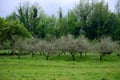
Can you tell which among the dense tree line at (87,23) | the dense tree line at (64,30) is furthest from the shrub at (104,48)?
the dense tree line at (87,23)

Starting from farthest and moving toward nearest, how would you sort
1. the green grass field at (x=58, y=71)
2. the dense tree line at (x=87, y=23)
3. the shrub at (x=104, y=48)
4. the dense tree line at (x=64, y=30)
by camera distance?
the dense tree line at (x=87, y=23)
the dense tree line at (x=64, y=30)
the shrub at (x=104, y=48)
the green grass field at (x=58, y=71)

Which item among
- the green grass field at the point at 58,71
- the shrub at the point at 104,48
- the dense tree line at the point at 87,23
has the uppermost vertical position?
the dense tree line at the point at 87,23

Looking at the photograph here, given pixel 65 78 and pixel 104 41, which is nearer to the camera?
pixel 65 78

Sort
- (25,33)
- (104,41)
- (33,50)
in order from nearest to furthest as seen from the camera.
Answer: (104,41), (33,50), (25,33)

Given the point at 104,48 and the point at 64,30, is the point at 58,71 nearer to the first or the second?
the point at 104,48

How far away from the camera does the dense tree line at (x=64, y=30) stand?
62.2 metres

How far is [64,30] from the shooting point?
93.3 meters

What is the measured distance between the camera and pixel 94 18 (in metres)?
89.4

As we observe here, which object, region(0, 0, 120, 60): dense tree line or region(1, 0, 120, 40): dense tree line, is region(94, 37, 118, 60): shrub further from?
region(1, 0, 120, 40): dense tree line

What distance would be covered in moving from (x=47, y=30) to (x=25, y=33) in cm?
2418

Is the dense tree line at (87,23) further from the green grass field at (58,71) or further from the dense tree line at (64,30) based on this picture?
the green grass field at (58,71)

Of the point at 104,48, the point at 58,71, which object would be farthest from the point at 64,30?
the point at 58,71

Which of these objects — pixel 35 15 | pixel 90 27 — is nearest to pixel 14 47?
pixel 90 27

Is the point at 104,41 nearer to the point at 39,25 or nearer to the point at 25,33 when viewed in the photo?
the point at 25,33
